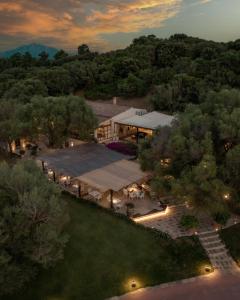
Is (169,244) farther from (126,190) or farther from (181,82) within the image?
(181,82)

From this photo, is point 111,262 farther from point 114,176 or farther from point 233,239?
point 233,239

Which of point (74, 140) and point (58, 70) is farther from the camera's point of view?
point (58, 70)

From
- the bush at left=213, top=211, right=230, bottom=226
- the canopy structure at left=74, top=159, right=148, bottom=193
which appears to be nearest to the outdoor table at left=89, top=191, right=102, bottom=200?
the canopy structure at left=74, top=159, right=148, bottom=193

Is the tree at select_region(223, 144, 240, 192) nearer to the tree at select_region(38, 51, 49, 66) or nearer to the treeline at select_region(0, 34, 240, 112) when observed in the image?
the treeline at select_region(0, 34, 240, 112)

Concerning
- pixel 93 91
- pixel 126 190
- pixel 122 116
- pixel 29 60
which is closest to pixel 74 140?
pixel 122 116

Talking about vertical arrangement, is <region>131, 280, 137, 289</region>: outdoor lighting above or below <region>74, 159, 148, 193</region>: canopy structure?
below

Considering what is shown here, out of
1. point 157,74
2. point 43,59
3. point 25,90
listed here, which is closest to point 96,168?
point 25,90
